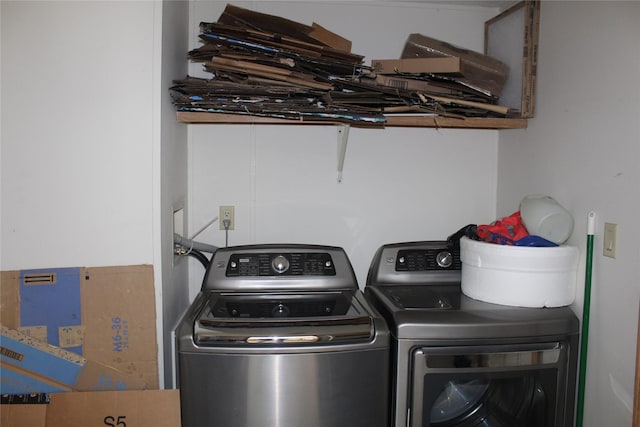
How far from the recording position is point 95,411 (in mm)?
1499

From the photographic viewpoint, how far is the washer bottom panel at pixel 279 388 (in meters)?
1.41

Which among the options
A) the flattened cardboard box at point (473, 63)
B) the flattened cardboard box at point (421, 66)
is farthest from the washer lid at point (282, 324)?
the flattened cardboard box at point (473, 63)

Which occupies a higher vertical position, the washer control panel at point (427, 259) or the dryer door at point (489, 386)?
the washer control panel at point (427, 259)

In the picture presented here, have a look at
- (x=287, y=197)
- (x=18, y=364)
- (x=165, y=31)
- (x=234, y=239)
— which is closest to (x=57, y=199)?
(x=18, y=364)

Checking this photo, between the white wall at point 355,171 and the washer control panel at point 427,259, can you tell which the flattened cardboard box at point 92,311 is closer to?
the white wall at point 355,171

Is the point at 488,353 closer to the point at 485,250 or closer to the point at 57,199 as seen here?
the point at 485,250

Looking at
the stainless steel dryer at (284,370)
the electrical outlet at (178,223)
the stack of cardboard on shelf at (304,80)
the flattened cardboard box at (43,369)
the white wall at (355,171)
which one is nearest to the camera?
the stainless steel dryer at (284,370)

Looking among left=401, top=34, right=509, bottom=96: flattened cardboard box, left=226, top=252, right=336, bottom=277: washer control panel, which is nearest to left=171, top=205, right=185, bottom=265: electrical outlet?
left=226, top=252, right=336, bottom=277: washer control panel

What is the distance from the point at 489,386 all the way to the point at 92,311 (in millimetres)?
1303

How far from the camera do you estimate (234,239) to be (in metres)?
2.18

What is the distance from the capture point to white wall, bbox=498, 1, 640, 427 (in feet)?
4.64

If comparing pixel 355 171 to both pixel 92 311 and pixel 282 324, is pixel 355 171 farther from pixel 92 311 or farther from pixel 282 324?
pixel 92 311

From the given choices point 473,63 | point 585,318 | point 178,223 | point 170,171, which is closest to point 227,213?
point 178,223

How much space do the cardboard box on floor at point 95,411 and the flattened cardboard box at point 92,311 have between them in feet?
0.32
